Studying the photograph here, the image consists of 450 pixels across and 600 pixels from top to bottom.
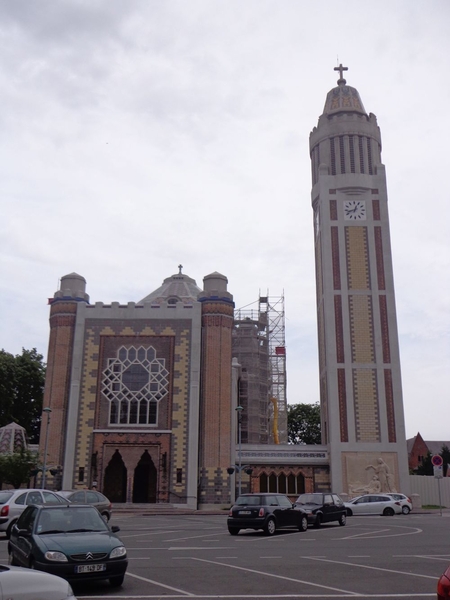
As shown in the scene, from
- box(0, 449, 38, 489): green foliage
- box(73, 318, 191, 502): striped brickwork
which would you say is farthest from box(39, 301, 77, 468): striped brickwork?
box(0, 449, 38, 489): green foliage

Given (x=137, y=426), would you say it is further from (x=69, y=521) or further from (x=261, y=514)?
(x=69, y=521)

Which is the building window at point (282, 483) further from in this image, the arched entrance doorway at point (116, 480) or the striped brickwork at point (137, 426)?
the arched entrance doorway at point (116, 480)

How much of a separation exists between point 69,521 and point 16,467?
1208 inches

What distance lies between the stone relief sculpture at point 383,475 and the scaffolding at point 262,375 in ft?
47.6

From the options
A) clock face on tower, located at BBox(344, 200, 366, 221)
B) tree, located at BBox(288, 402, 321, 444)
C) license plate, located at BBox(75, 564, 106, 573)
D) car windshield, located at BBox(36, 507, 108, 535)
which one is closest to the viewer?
license plate, located at BBox(75, 564, 106, 573)

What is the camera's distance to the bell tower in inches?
1742

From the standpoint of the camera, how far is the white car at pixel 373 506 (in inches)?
1342

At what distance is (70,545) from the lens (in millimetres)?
10484

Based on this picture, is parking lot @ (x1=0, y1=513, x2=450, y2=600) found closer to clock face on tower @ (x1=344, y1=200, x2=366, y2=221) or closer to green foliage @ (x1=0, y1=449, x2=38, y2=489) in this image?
green foliage @ (x1=0, y1=449, x2=38, y2=489)

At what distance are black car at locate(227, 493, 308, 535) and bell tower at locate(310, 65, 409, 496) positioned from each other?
74.5ft

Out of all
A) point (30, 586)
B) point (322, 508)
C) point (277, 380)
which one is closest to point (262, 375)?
point (277, 380)

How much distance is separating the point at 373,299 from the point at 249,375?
15962mm

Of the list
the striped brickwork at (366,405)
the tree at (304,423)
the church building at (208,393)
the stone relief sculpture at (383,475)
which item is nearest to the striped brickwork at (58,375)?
the church building at (208,393)

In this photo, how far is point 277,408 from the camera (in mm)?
64250
